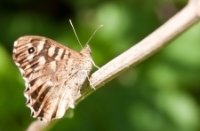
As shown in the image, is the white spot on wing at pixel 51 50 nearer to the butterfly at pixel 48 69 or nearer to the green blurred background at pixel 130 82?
the butterfly at pixel 48 69

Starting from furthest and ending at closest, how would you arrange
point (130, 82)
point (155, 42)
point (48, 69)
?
point (130, 82)
point (48, 69)
point (155, 42)

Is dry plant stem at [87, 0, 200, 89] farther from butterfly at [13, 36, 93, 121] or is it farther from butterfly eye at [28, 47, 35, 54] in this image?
butterfly eye at [28, 47, 35, 54]

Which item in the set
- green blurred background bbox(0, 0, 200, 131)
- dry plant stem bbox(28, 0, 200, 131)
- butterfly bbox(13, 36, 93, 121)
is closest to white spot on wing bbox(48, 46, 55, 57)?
butterfly bbox(13, 36, 93, 121)

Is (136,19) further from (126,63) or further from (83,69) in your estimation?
(126,63)

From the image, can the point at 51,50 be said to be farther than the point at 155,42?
Yes

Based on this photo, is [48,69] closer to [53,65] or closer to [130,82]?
[53,65]

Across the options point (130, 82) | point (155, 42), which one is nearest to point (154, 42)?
point (155, 42)

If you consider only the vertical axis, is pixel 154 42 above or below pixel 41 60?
above

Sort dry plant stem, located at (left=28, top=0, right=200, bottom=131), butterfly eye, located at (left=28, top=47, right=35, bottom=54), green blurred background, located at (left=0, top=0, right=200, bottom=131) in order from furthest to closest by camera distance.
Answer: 1. green blurred background, located at (left=0, top=0, right=200, bottom=131)
2. butterfly eye, located at (left=28, top=47, right=35, bottom=54)
3. dry plant stem, located at (left=28, top=0, right=200, bottom=131)
